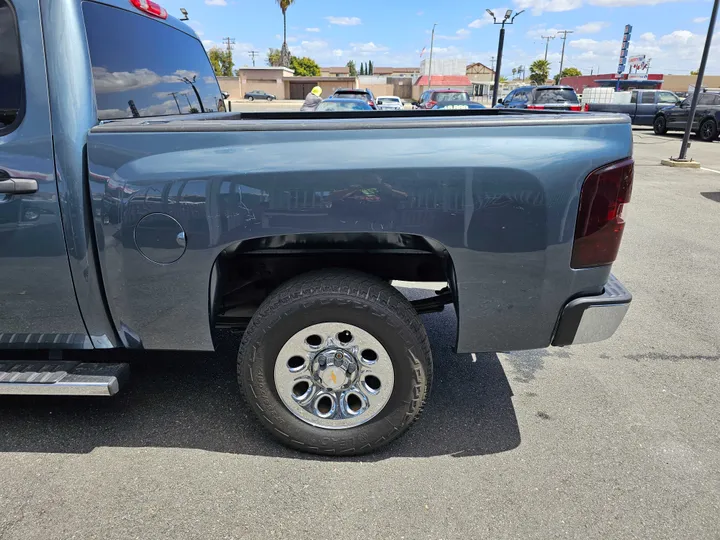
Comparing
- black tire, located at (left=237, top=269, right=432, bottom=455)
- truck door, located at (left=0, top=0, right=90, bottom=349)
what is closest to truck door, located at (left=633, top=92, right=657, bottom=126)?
black tire, located at (left=237, top=269, right=432, bottom=455)

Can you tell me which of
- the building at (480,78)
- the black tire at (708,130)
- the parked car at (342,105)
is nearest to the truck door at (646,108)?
the black tire at (708,130)

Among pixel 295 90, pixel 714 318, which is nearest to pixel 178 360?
pixel 714 318

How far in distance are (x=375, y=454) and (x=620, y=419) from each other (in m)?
1.41

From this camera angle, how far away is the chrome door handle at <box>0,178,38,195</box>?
228 centimetres

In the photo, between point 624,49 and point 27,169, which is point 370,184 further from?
point 624,49

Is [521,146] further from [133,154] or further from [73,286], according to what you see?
[73,286]

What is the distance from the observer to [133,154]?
226 centimetres

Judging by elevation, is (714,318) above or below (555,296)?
below

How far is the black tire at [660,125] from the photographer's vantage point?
69.2 ft

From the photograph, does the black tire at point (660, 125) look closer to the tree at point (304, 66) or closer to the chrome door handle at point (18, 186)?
the chrome door handle at point (18, 186)

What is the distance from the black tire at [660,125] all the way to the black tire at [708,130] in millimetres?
2101

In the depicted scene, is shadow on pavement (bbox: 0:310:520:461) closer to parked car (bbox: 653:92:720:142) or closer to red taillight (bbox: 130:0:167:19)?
red taillight (bbox: 130:0:167:19)

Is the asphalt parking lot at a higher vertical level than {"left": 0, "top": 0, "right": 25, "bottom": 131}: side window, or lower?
lower

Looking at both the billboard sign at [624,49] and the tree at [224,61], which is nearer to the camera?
the billboard sign at [624,49]
